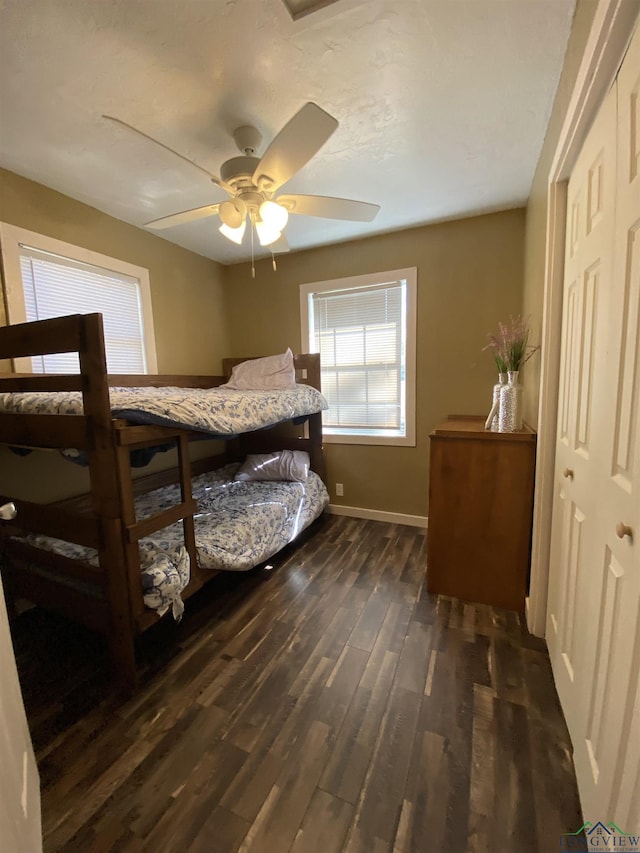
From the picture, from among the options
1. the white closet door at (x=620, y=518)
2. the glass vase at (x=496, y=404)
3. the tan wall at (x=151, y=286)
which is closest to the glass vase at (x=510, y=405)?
the glass vase at (x=496, y=404)

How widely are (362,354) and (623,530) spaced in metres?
2.46

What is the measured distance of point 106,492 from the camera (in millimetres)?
1350

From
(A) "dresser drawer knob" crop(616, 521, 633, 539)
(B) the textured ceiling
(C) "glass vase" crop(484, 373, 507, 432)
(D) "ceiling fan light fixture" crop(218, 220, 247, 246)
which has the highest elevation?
(B) the textured ceiling

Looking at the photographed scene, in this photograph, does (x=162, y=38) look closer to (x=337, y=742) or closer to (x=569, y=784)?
(x=337, y=742)

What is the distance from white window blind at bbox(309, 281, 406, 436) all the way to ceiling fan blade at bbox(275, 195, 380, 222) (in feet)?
3.76

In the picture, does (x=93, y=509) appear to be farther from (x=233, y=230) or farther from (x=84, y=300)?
(x=84, y=300)

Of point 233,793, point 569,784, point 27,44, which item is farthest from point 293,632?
point 27,44

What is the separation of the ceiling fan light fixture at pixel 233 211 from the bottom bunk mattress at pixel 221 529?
1582mm

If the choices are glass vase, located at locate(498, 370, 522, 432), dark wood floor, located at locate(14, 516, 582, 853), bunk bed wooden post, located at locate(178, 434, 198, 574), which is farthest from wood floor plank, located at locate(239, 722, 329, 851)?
glass vase, located at locate(498, 370, 522, 432)

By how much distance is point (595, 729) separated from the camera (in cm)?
90

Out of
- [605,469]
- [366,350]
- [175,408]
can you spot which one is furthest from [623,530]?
[366,350]

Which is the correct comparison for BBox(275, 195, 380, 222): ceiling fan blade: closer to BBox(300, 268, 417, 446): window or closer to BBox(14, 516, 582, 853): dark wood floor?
BBox(300, 268, 417, 446): window

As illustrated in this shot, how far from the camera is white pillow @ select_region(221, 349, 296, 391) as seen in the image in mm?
2883

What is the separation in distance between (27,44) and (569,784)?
302cm
